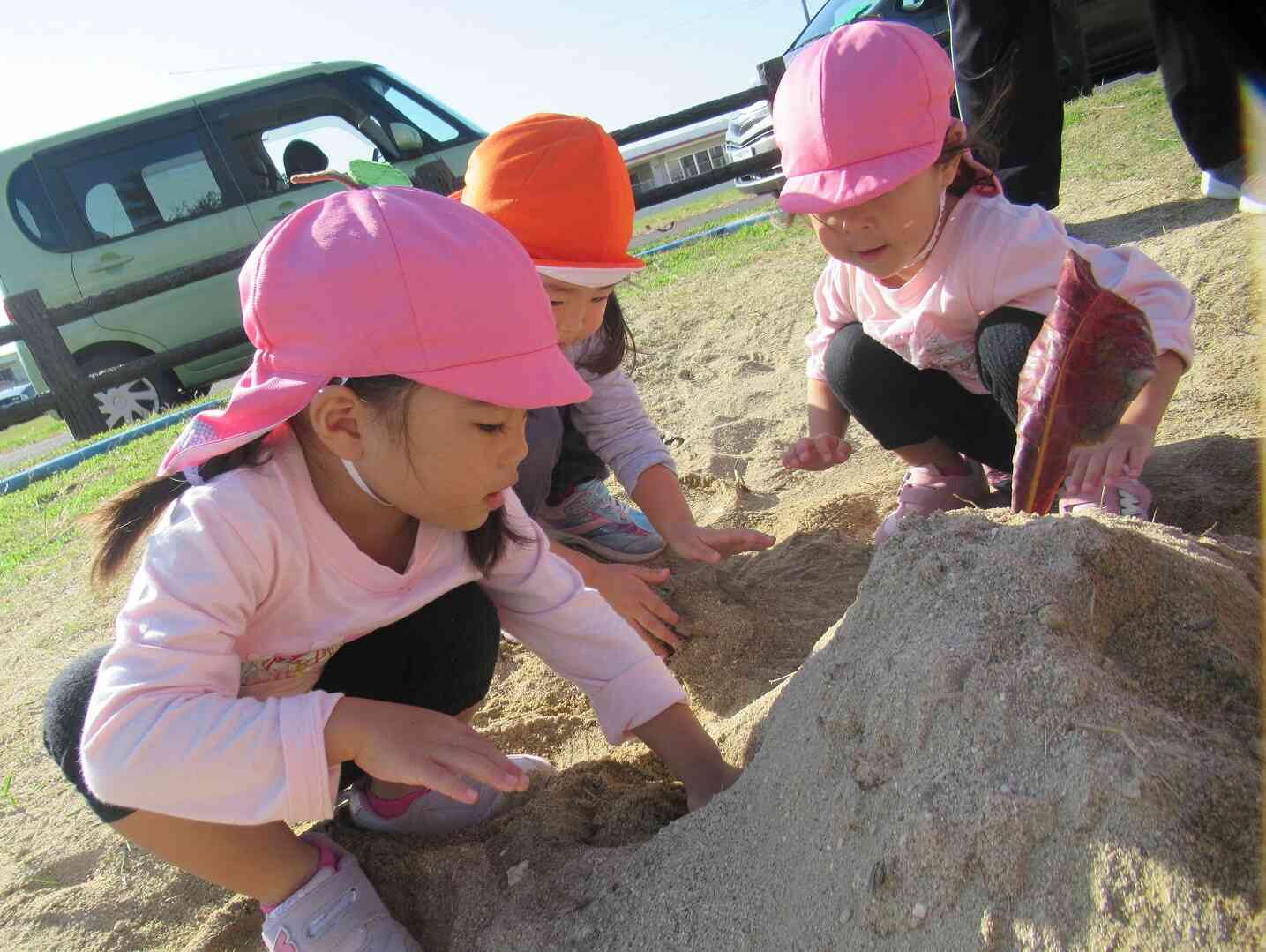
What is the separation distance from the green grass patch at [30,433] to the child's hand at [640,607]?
39.4 feet

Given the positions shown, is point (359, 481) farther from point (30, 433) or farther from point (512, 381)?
point (30, 433)

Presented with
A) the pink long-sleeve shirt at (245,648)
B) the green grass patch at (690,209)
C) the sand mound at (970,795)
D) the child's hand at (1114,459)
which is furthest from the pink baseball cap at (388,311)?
the green grass patch at (690,209)

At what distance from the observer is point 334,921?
50.3 inches

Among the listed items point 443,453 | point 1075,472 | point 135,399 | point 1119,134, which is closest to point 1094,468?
point 1075,472

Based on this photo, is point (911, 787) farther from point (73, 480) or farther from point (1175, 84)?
point (73, 480)

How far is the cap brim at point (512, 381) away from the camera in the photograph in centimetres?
117

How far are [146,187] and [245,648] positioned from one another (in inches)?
250

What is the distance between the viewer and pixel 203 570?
1.18 meters

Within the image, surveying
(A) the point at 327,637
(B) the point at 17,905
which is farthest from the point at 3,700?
(A) the point at 327,637

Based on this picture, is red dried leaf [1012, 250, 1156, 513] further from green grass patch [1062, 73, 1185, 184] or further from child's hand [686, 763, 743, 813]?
green grass patch [1062, 73, 1185, 184]

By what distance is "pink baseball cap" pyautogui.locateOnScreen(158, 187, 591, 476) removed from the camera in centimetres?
115

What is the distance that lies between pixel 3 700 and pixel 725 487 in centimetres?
182

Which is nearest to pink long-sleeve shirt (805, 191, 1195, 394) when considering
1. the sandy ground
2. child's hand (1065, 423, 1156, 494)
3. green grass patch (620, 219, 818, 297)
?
child's hand (1065, 423, 1156, 494)

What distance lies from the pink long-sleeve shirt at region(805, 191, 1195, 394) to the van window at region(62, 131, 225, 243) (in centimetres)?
587
